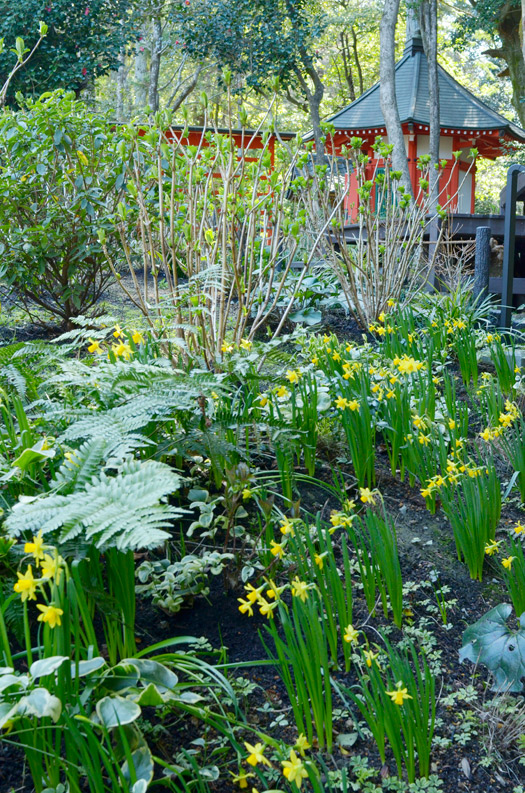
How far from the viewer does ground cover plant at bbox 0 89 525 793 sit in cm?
127

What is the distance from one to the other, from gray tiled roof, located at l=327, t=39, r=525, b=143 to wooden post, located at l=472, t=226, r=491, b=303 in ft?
39.5

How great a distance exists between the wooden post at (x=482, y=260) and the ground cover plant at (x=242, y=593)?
2862 millimetres

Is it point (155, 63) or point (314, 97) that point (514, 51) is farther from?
point (155, 63)

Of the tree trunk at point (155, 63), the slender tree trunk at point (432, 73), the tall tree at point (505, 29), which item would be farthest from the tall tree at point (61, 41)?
the tall tree at point (505, 29)

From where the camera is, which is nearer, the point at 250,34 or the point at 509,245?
the point at 509,245

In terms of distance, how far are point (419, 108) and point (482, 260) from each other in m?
13.3

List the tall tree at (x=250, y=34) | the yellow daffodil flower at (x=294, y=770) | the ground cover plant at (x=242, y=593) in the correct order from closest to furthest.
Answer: the yellow daffodil flower at (x=294, y=770) < the ground cover plant at (x=242, y=593) < the tall tree at (x=250, y=34)

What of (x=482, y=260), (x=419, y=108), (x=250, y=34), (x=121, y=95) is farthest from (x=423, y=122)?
(x=482, y=260)

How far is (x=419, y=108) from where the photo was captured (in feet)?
56.3

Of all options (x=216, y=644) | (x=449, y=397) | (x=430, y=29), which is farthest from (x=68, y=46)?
(x=216, y=644)

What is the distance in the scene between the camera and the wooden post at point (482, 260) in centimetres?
560

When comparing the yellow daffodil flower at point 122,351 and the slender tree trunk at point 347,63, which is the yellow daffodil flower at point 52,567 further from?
the slender tree trunk at point 347,63

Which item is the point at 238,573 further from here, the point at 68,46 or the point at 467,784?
the point at 68,46

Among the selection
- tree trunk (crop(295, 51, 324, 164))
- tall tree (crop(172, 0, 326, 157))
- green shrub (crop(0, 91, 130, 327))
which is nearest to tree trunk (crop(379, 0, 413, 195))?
tall tree (crop(172, 0, 326, 157))
